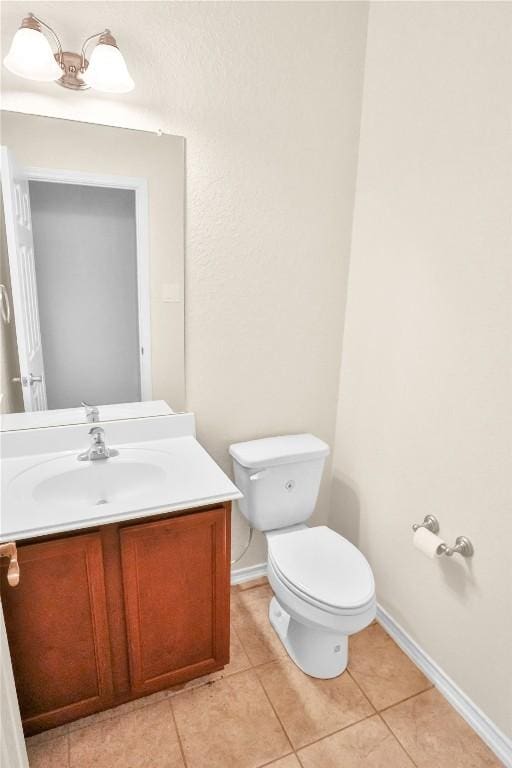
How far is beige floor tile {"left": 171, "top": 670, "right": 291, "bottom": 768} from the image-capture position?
1.38 meters

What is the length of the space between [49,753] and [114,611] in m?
0.51

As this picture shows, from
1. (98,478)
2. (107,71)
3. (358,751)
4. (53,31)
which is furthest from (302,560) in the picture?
(53,31)

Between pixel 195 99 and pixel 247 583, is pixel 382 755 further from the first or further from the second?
pixel 195 99

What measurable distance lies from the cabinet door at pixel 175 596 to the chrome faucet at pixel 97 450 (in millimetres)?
371

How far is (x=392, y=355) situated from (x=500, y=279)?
1.74 feet

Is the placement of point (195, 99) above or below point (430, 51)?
below

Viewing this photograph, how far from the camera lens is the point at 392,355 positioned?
5.82 ft

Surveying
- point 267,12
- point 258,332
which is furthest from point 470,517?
point 267,12

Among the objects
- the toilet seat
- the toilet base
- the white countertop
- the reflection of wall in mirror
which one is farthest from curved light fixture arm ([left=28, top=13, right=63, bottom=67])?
the toilet base

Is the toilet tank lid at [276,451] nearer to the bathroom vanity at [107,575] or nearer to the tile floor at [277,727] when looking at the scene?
the bathroom vanity at [107,575]

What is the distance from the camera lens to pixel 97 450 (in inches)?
61.2

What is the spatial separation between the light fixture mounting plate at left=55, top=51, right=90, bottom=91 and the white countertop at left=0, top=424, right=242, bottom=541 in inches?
47.0

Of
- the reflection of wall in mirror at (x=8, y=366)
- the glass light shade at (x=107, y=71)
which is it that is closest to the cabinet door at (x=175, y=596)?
the reflection of wall in mirror at (x=8, y=366)

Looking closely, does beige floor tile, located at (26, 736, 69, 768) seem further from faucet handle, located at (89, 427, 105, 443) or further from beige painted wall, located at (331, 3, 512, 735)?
beige painted wall, located at (331, 3, 512, 735)
